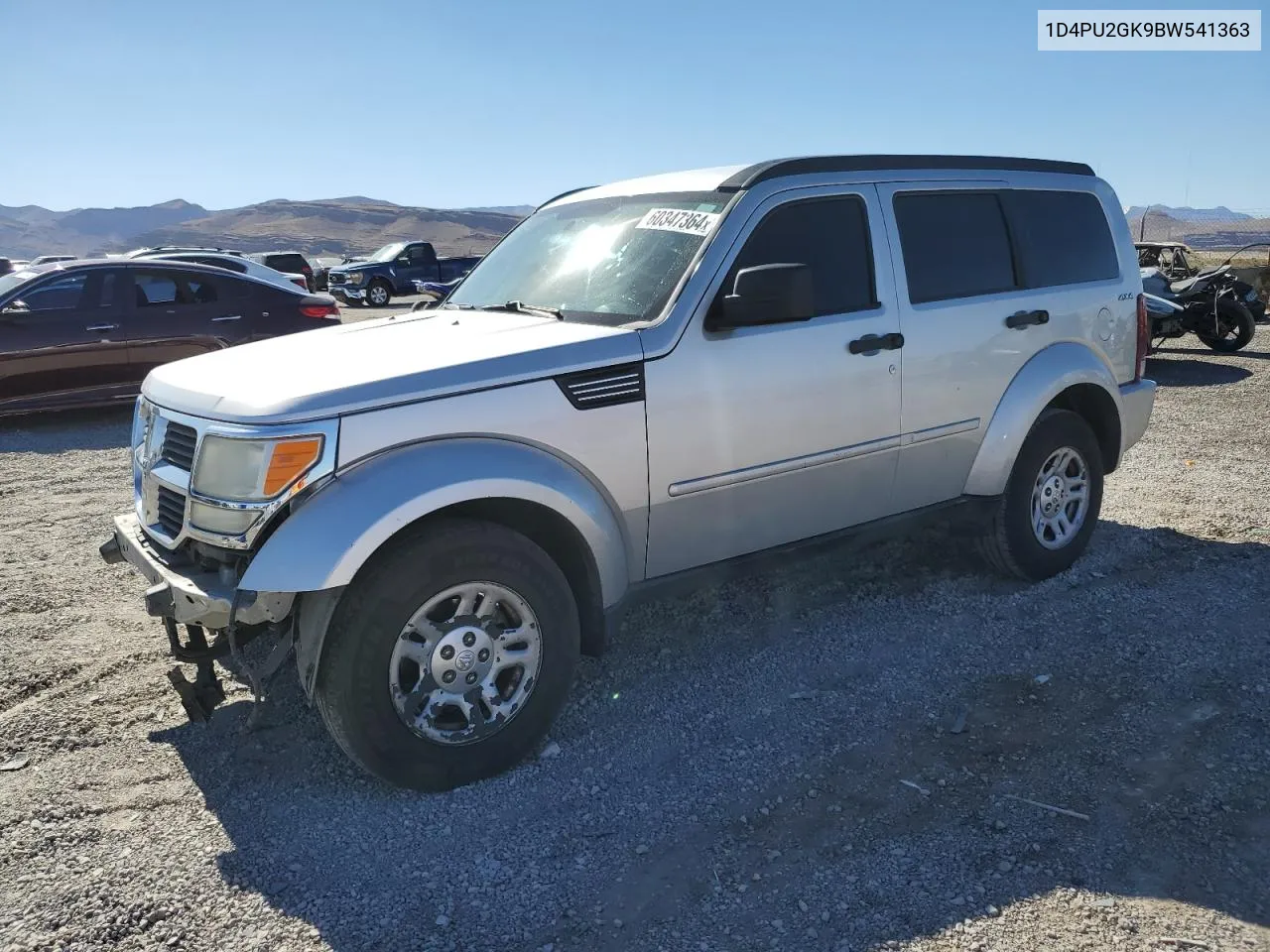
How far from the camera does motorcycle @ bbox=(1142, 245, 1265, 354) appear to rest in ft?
47.3

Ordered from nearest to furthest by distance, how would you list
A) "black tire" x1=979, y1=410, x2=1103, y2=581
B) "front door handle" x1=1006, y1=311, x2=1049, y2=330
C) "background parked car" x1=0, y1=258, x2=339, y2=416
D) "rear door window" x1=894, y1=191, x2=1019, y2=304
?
"rear door window" x1=894, y1=191, x2=1019, y2=304 < "front door handle" x1=1006, y1=311, x2=1049, y2=330 < "black tire" x1=979, y1=410, x2=1103, y2=581 < "background parked car" x1=0, y1=258, x2=339, y2=416

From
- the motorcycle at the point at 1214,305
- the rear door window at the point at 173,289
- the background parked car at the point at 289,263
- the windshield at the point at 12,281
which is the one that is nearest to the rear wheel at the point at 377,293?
the background parked car at the point at 289,263

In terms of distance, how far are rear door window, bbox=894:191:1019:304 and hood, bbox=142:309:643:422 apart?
163cm

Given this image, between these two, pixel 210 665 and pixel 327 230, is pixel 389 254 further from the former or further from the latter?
pixel 327 230

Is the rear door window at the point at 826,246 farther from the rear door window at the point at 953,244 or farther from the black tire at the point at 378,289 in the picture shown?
the black tire at the point at 378,289

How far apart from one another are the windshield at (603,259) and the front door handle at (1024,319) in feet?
5.52

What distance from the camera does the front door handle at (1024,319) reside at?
477 centimetres

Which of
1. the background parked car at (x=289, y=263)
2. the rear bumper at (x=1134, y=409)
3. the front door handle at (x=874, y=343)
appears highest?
the background parked car at (x=289, y=263)

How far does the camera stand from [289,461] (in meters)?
3.05

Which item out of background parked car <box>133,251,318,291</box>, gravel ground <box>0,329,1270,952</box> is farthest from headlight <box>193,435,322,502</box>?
background parked car <box>133,251,318,291</box>

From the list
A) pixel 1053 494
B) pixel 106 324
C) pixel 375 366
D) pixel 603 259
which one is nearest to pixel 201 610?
pixel 375 366

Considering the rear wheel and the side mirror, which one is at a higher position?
the rear wheel

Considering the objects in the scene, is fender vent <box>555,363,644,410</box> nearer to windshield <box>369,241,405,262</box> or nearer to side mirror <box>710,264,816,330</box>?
side mirror <box>710,264,816,330</box>

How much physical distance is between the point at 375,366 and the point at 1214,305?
14.7 m
